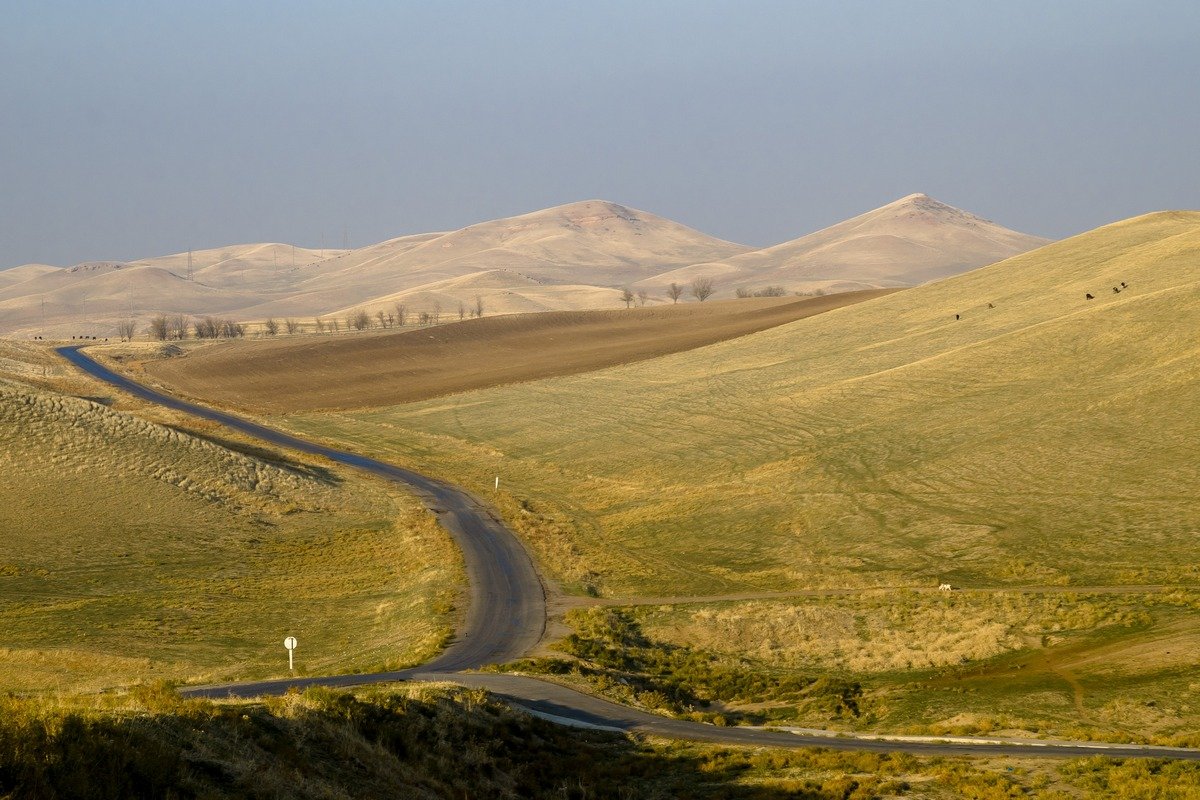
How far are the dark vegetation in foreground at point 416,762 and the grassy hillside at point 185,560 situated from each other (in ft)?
39.4

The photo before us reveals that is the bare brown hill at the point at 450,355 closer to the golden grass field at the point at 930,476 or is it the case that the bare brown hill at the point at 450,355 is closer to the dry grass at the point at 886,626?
the golden grass field at the point at 930,476

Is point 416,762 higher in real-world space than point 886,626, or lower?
higher

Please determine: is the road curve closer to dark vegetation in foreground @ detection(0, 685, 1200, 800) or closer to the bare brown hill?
dark vegetation in foreground @ detection(0, 685, 1200, 800)

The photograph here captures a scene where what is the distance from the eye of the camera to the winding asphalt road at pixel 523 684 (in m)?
27.3

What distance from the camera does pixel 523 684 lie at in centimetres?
3303

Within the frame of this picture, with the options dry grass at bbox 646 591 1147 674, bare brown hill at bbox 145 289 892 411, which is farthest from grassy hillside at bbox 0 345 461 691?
bare brown hill at bbox 145 289 892 411

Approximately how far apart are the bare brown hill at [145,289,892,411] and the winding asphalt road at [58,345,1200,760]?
2543 inches

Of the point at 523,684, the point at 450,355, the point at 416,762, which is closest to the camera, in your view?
the point at 416,762

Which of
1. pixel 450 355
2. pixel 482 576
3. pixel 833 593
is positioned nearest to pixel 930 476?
pixel 833 593

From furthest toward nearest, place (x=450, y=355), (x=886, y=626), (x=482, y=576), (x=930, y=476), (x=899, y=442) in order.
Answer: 1. (x=450, y=355)
2. (x=899, y=442)
3. (x=930, y=476)
4. (x=482, y=576)
5. (x=886, y=626)

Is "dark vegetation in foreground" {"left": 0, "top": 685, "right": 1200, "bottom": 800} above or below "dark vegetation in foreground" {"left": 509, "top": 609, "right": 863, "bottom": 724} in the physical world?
above

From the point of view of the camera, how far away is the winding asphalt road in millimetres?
27266

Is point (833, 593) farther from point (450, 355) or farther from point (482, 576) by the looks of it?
point (450, 355)

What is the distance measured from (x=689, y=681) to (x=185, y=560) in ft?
102
